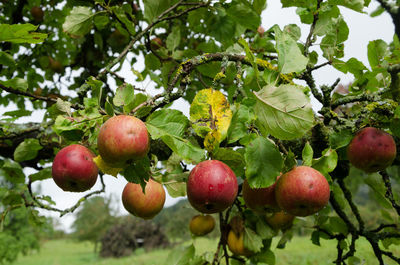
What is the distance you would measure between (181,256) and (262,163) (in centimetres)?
109

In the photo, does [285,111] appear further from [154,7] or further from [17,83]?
[17,83]

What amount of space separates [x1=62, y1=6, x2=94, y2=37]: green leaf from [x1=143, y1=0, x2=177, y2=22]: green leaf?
35 centimetres

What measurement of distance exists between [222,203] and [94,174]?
18.1 inches

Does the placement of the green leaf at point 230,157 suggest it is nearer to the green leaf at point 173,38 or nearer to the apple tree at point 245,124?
the apple tree at point 245,124

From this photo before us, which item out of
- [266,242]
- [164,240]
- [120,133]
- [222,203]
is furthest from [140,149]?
[164,240]

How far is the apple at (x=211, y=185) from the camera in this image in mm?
859

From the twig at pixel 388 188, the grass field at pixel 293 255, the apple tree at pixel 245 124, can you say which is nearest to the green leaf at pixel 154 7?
the apple tree at pixel 245 124

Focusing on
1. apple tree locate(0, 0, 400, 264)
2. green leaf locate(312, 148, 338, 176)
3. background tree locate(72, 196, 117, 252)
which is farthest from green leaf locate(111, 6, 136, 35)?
background tree locate(72, 196, 117, 252)

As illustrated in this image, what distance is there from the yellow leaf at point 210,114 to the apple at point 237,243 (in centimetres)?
104

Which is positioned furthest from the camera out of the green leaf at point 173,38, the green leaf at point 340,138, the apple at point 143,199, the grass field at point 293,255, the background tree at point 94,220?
the background tree at point 94,220

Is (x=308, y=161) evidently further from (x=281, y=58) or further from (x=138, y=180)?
(x=138, y=180)

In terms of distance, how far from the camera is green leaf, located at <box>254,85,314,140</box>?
0.82 metres

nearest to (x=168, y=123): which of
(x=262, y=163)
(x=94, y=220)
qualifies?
(x=262, y=163)

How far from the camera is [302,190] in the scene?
921mm
